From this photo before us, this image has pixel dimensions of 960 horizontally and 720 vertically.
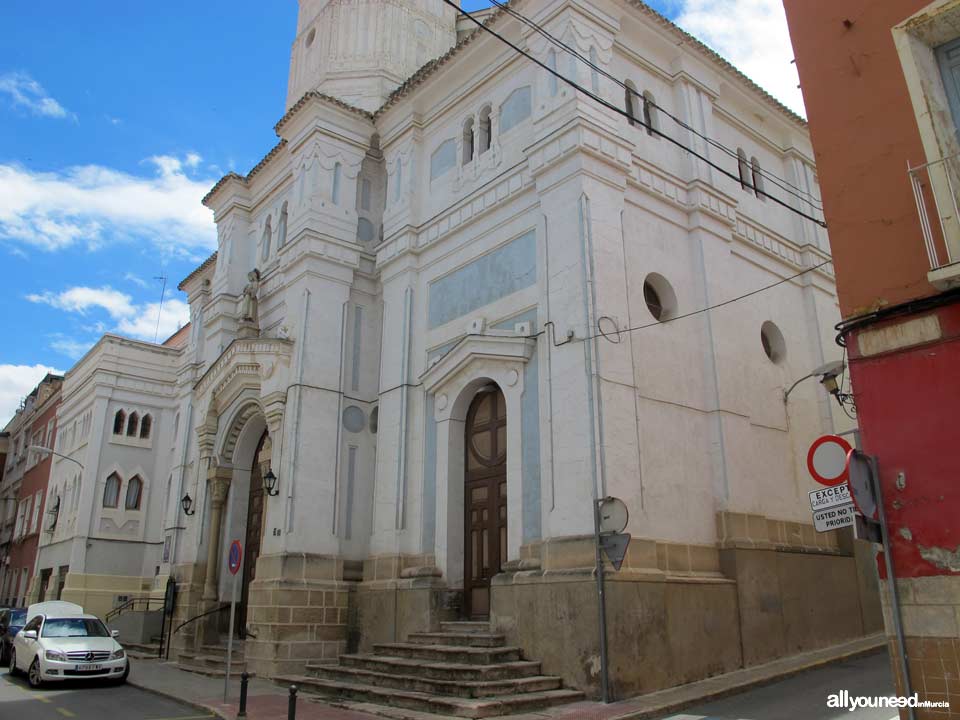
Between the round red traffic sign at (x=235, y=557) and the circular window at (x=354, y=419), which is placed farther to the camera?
the circular window at (x=354, y=419)

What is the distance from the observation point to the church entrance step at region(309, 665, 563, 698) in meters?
10.1

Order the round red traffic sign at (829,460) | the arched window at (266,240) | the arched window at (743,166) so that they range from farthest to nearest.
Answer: the arched window at (266,240)
the arched window at (743,166)
the round red traffic sign at (829,460)

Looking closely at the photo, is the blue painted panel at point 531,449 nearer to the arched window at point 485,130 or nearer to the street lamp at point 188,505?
the arched window at point 485,130

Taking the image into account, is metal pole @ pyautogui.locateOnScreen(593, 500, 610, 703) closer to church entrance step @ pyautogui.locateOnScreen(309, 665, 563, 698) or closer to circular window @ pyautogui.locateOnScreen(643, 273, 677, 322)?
church entrance step @ pyautogui.locateOnScreen(309, 665, 563, 698)

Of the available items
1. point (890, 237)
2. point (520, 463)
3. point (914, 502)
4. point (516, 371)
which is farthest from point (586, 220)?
point (914, 502)

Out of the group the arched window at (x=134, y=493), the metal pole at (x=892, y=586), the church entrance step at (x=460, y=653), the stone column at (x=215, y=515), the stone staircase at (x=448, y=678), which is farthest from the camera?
the arched window at (x=134, y=493)

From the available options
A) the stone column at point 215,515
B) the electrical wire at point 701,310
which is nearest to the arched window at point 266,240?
the stone column at point 215,515

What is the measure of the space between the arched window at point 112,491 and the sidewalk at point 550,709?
1564cm

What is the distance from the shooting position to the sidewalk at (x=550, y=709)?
9812 mm

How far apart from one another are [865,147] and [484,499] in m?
9.02

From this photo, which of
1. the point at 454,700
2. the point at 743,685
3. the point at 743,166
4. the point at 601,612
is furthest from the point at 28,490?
the point at 743,685

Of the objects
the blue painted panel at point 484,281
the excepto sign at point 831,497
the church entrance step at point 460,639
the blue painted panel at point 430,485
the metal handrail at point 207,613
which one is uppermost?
the blue painted panel at point 484,281

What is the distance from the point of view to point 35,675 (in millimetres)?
14078

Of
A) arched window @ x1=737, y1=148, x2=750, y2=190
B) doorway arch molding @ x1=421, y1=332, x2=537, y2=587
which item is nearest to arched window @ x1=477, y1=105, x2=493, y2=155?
doorway arch molding @ x1=421, y1=332, x2=537, y2=587
